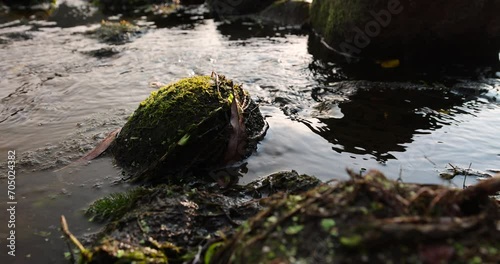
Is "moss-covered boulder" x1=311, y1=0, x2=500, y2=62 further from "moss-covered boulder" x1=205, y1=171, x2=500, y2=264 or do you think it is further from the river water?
"moss-covered boulder" x1=205, y1=171, x2=500, y2=264

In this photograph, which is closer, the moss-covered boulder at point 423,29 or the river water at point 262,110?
the river water at point 262,110

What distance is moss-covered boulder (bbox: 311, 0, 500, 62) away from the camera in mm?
8859

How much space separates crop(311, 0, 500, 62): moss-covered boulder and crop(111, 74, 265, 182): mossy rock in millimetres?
5381

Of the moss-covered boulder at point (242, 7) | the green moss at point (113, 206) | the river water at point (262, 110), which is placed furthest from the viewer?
the moss-covered boulder at point (242, 7)

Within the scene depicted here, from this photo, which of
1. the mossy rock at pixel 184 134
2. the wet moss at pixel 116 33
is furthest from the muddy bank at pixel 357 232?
the wet moss at pixel 116 33

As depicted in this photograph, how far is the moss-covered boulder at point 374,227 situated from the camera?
199 centimetres

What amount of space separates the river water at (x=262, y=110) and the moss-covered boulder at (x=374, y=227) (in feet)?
6.98

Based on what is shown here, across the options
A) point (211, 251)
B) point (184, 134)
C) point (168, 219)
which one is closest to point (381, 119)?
point (184, 134)

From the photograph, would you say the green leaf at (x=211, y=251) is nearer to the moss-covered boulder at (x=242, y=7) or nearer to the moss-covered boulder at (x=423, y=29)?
the moss-covered boulder at (x=423, y=29)

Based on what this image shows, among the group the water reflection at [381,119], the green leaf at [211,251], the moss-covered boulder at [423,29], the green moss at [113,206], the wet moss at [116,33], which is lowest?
the green moss at [113,206]

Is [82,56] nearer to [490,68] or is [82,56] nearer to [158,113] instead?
[158,113]

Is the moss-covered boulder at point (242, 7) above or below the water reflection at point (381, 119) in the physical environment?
above

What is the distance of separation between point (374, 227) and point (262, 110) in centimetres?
497

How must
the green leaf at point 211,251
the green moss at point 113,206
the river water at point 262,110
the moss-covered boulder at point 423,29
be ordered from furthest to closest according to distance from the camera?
1. the moss-covered boulder at point 423,29
2. the river water at point 262,110
3. the green moss at point 113,206
4. the green leaf at point 211,251
